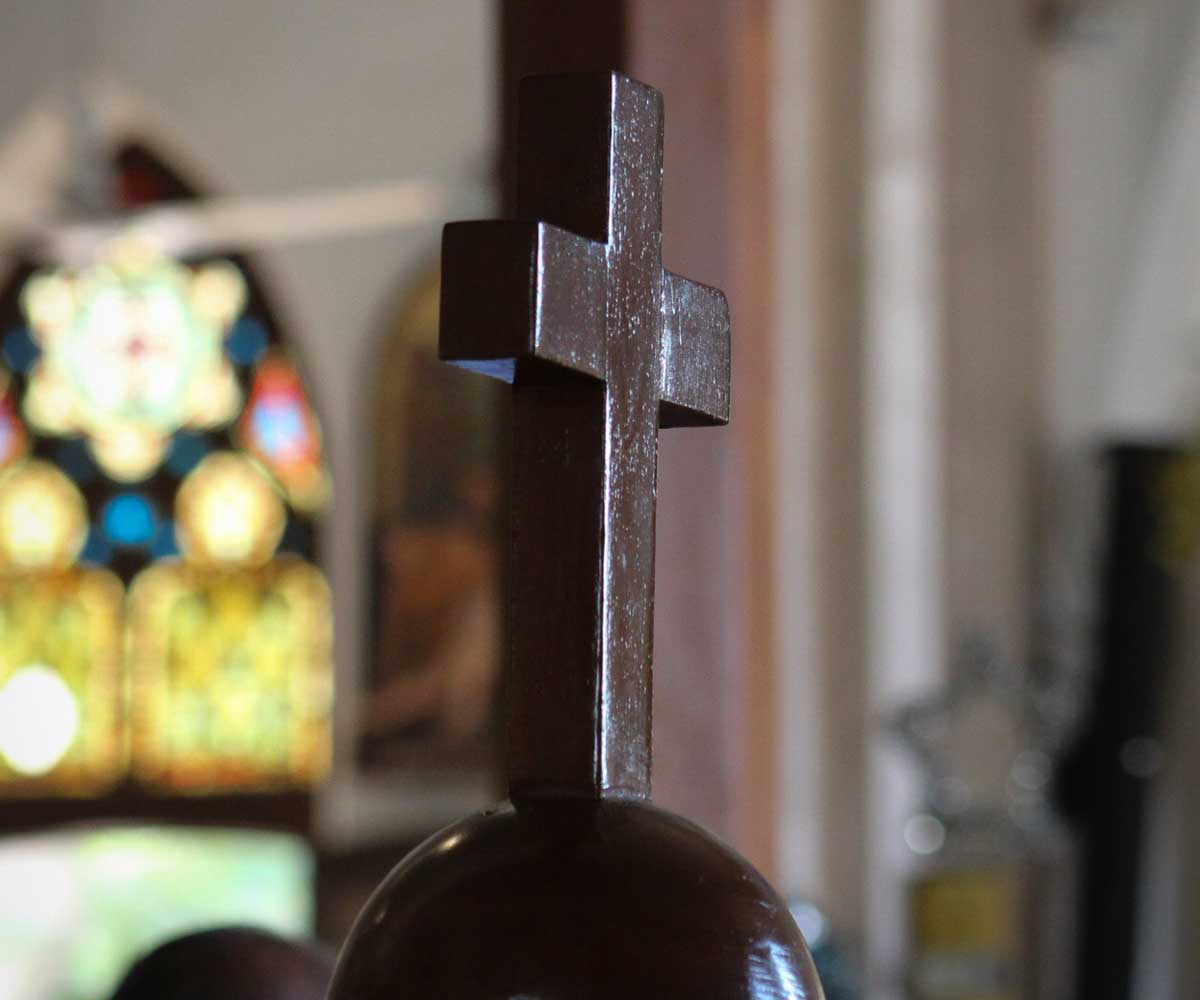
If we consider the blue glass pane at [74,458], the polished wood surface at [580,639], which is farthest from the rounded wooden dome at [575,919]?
the blue glass pane at [74,458]

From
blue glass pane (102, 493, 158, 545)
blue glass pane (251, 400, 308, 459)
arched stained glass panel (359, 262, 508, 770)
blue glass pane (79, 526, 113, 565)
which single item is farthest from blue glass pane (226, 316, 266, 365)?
blue glass pane (79, 526, 113, 565)

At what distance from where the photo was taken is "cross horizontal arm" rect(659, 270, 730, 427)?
23.0 inches

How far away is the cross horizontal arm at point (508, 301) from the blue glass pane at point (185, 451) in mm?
8709

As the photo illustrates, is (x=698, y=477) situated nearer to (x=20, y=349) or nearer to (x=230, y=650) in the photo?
(x=230, y=650)

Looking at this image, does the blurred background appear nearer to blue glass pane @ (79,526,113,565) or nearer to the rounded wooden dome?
blue glass pane @ (79,526,113,565)

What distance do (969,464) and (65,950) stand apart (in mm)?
3706

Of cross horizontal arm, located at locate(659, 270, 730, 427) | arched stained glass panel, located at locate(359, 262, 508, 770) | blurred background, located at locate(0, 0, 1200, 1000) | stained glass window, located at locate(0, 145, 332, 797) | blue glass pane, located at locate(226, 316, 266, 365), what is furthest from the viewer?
blue glass pane, located at locate(226, 316, 266, 365)

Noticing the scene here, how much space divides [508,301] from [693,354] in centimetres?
11

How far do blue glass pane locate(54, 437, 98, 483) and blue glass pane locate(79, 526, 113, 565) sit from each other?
0.89 ft

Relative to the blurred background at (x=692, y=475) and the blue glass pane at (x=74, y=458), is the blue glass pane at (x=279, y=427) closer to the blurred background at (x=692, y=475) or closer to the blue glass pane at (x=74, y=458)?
the blurred background at (x=692, y=475)

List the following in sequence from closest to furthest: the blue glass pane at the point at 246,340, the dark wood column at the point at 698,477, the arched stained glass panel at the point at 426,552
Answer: the dark wood column at the point at 698,477
the arched stained glass panel at the point at 426,552
the blue glass pane at the point at 246,340

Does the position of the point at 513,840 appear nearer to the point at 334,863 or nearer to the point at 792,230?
the point at 792,230

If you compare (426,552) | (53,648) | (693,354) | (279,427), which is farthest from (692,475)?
(53,648)

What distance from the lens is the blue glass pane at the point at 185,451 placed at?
29.6 ft
